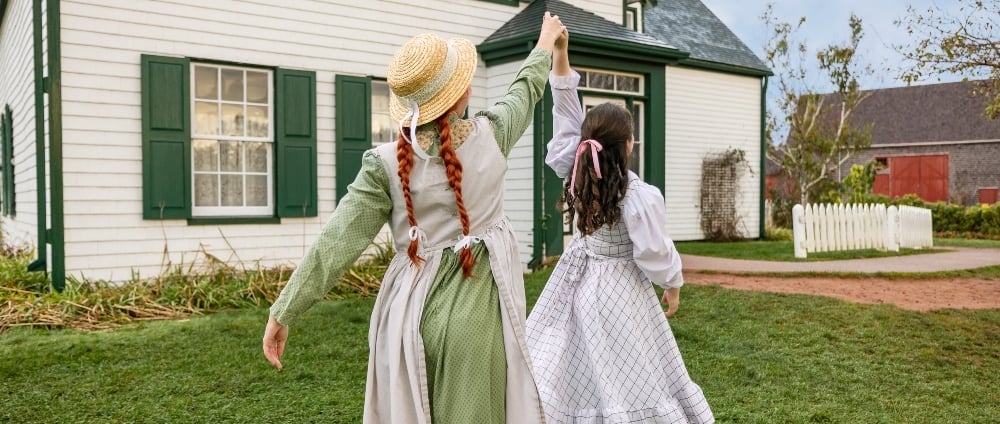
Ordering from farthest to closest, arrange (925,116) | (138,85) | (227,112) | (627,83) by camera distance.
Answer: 1. (925,116)
2. (627,83)
3. (227,112)
4. (138,85)

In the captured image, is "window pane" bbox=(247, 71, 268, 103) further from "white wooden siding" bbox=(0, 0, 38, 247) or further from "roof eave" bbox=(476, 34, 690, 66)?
"roof eave" bbox=(476, 34, 690, 66)

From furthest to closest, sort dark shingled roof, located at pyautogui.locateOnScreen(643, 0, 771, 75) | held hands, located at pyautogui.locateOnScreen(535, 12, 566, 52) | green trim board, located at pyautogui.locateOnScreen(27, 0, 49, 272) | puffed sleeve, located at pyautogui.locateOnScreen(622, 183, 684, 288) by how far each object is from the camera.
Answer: dark shingled roof, located at pyautogui.locateOnScreen(643, 0, 771, 75)
green trim board, located at pyautogui.locateOnScreen(27, 0, 49, 272)
puffed sleeve, located at pyautogui.locateOnScreen(622, 183, 684, 288)
held hands, located at pyautogui.locateOnScreen(535, 12, 566, 52)

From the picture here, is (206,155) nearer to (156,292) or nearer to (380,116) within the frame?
(156,292)

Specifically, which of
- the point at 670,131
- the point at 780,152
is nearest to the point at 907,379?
the point at 670,131

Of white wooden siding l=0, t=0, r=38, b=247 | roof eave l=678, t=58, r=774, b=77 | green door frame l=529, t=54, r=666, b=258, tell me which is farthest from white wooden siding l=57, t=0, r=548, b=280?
roof eave l=678, t=58, r=774, b=77

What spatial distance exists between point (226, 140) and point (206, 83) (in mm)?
633

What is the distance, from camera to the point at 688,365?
5383 millimetres

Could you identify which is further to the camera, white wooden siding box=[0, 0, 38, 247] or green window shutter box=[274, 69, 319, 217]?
white wooden siding box=[0, 0, 38, 247]

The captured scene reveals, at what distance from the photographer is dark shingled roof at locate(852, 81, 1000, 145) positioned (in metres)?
32.5

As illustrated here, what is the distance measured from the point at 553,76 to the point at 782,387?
104 inches

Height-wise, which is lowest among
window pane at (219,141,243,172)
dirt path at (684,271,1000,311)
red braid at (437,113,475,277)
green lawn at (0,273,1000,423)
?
green lawn at (0,273,1000,423)

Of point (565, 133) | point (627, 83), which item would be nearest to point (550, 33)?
point (565, 133)

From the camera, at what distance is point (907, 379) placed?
16.8ft

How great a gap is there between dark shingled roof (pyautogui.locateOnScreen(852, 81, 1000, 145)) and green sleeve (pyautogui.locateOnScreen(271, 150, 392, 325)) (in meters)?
33.2
